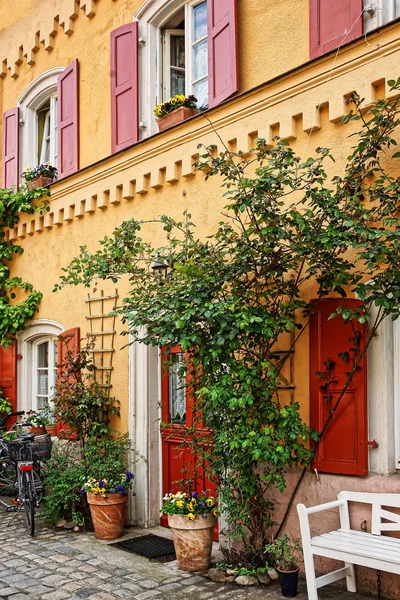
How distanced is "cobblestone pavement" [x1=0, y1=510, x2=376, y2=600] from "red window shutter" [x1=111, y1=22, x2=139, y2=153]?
178 inches

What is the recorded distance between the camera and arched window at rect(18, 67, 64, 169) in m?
10.9

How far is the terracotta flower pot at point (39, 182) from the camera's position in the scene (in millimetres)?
10203

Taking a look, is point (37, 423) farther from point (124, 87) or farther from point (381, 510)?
point (381, 510)

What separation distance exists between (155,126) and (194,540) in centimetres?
466

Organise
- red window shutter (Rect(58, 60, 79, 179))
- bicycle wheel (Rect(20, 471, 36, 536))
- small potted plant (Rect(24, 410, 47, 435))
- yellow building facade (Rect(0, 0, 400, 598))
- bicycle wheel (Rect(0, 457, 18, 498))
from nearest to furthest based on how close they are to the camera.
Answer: yellow building facade (Rect(0, 0, 400, 598)), bicycle wheel (Rect(20, 471, 36, 536)), bicycle wheel (Rect(0, 457, 18, 498)), small potted plant (Rect(24, 410, 47, 435)), red window shutter (Rect(58, 60, 79, 179))

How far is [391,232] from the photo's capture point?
4789 millimetres

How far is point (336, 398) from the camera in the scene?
5.65 meters

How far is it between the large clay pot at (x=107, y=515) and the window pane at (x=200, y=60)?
15.2 ft

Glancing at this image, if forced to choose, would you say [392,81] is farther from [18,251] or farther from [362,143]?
[18,251]

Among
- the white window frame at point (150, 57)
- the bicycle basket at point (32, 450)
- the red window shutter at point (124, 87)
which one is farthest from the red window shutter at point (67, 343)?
the white window frame at point (150, 57)

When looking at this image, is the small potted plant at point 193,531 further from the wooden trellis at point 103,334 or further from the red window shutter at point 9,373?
the red window shutter at point 9,373

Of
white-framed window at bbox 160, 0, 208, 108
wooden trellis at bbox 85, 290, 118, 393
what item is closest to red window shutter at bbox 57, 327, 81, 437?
wooden trellis at bbox 85, 290, 118, 393

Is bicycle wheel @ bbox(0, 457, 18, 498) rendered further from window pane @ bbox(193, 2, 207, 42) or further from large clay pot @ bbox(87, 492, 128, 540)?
window pane @ bbox(193, 2, 207, 42)

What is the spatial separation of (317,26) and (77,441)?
5.35 m
